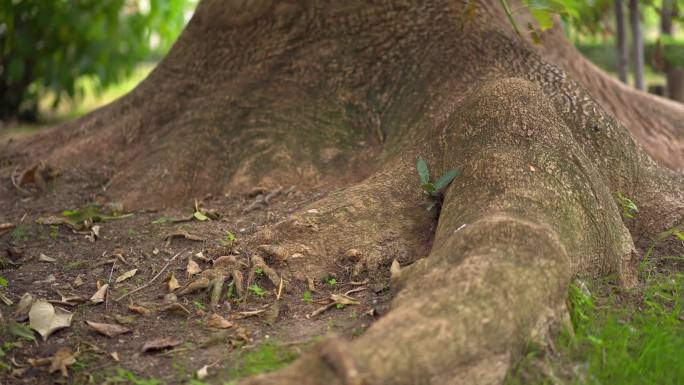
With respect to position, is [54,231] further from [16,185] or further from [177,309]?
[177,309]

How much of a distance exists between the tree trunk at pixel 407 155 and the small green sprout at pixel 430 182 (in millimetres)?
54

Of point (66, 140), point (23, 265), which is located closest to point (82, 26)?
point (66, 140)

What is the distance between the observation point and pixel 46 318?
278 cm

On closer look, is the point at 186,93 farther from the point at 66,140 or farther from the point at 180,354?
the point at 180,354

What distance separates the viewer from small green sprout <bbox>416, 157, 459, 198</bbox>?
309 centimetres

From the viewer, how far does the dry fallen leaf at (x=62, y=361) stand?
8.10 ft

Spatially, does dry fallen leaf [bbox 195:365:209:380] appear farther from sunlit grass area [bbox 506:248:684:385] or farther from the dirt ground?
sunlit grass area [bbox 506:248:684:385]

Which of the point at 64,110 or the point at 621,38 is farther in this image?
the point at 64,110

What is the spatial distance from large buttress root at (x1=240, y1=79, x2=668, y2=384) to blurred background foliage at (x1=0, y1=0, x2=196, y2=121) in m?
5.33

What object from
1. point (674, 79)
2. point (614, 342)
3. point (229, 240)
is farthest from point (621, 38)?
point (614, 342)

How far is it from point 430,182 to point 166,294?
1.22 metres

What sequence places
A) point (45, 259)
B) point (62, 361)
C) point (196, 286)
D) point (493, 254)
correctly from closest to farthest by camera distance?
point (493, 254) → point (62, 361) → point (196, 286) → point (45, 259)

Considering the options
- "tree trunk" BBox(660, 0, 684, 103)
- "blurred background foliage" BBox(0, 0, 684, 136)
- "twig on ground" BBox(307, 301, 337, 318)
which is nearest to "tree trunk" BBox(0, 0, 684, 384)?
"twig on ground" BBox(307, 301, 337, 318)

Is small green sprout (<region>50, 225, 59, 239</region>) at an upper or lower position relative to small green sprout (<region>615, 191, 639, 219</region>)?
upper
